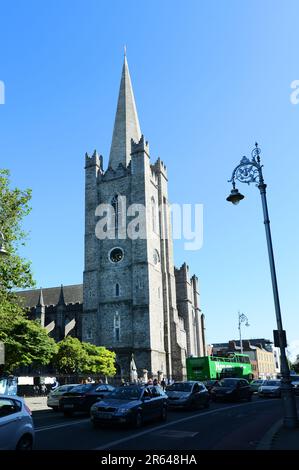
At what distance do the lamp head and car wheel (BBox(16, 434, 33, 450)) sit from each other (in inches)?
373

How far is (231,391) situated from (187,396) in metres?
7.17

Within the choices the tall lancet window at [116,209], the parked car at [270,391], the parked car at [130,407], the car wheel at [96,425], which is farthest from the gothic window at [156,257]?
the car wheel at [96,425]

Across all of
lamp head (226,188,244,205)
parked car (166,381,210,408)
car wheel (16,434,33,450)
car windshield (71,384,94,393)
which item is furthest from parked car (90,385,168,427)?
lamp head (226,188,244,205)

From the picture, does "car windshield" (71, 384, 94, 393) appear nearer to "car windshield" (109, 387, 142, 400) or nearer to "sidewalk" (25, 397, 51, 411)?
"car windshield" (109, 387, 142, 400)

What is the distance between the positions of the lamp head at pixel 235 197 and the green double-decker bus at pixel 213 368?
84.1ft

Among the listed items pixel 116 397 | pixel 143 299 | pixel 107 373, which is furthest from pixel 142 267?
pixel 116 397

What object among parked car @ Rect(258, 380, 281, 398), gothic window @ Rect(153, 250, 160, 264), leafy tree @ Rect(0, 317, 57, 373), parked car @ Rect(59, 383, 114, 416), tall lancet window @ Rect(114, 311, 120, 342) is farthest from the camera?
gothic window @ Rect(153, 250, 160, 264)

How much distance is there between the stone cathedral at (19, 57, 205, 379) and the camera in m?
49.0

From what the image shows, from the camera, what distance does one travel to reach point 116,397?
48.1 ft

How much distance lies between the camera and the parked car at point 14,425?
746 cm

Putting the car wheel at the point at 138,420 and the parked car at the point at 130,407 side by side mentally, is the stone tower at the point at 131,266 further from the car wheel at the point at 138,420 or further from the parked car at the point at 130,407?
the car wheel at the point at 138,420

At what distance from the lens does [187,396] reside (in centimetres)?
1998

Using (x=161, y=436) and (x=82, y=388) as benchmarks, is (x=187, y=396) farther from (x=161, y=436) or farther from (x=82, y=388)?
(x=161, y=436)
